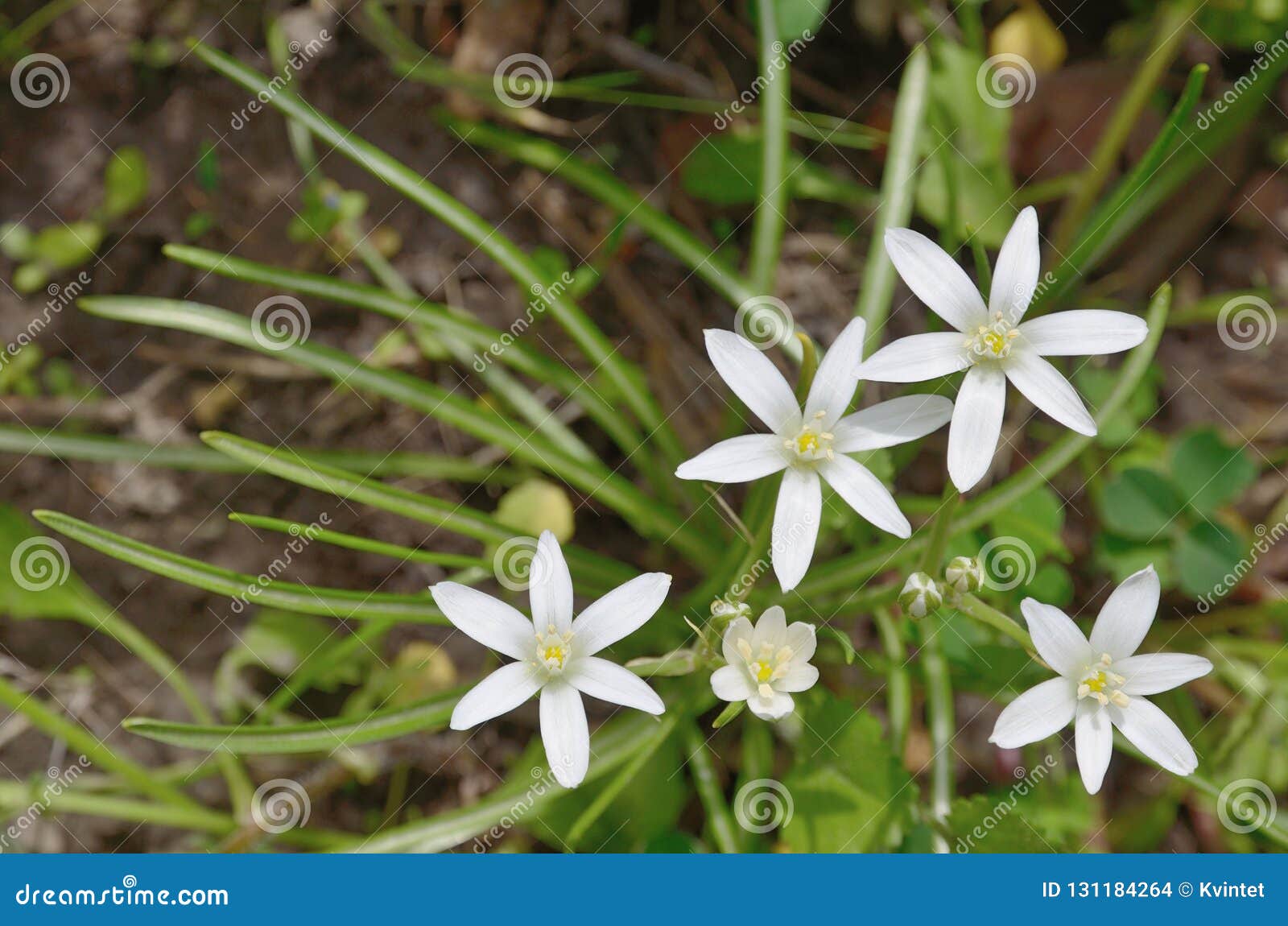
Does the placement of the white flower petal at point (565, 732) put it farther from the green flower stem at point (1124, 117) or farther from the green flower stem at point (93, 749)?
the green flower stem at point (1124, 117)

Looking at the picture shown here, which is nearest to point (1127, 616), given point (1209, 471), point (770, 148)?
point (1209, 471)

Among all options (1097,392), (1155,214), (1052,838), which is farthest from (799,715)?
(1155,214)

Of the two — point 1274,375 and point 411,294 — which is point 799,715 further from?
point 1274,375

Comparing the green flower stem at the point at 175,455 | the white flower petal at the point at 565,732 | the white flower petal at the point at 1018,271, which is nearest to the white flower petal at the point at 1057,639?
the white flower petal at the point at 1018,271

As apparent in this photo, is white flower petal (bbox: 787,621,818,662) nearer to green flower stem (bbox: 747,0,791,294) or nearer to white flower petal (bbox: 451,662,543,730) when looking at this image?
white flower petal (bbox: 451,662,543,730)

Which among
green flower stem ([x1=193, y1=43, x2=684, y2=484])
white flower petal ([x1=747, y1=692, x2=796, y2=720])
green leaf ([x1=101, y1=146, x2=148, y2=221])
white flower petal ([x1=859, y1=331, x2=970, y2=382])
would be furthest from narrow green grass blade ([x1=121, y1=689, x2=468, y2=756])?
green leaf ([x1=101, y1=146, x2=148, y2=221])

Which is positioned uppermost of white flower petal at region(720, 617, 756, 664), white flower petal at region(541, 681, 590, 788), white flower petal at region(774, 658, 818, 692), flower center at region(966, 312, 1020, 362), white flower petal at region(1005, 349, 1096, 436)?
flower center at region(966, 312, 1020, 362)
